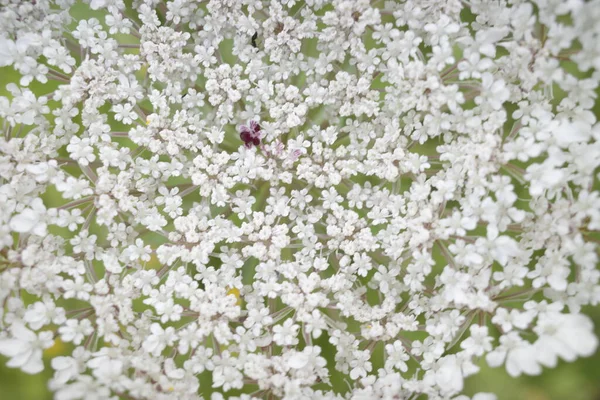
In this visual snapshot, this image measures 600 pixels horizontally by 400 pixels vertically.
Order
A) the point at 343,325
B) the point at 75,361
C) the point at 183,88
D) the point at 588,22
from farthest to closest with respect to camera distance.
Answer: the point at 183,88 < the point at 343,325 < the point at 75,361 < the point at 588,22

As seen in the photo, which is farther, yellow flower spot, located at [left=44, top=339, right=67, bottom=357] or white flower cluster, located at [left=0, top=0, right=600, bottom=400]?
yellow flower spot, located at [left=44, top=339, right=67, bottom=357]

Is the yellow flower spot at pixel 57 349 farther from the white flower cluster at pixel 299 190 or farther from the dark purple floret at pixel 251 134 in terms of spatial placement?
the dark purple floret at pixel 251 134

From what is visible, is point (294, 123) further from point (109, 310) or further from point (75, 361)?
point (75, 361)

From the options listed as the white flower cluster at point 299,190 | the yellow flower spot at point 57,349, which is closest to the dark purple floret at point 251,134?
the white flower cluster at point 299,190

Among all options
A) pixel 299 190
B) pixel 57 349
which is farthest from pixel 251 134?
pixel 57 349

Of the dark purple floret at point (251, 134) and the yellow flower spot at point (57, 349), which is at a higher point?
the dark purple floret at point (251, 134)

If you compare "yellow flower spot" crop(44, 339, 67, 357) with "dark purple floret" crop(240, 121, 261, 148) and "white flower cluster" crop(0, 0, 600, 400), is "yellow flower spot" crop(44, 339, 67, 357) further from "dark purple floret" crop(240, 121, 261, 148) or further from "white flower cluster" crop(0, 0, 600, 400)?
"dark purple floret" crop(240, 121, 261, 148)

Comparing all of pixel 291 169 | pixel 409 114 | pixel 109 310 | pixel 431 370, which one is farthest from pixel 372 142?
pixel 109 310

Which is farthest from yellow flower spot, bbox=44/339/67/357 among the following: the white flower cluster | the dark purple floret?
the dark purple floret
